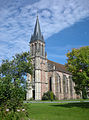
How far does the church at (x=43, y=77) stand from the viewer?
4373cm

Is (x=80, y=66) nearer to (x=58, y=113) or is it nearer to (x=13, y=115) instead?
(x=58, y=113)

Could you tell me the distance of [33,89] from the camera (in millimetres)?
43812

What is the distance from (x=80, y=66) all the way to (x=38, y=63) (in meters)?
25.8

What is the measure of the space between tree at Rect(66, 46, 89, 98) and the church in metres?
23.4

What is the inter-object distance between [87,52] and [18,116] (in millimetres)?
14655

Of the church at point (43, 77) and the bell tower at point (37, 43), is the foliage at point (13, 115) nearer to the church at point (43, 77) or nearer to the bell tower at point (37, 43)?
the church at point (43, 77)

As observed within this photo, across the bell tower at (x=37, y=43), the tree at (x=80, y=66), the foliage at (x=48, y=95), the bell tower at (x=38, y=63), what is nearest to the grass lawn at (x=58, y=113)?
the tree at (x=80, y=66)

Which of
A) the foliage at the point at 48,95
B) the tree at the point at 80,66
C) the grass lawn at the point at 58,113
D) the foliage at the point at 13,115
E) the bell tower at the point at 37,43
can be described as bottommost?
the foliage at the point at 48,95

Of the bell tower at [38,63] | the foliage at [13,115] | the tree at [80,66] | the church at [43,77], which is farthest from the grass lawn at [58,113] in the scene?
the church at [43,77]

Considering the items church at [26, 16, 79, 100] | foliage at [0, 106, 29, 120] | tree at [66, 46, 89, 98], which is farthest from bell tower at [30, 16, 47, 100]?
foliage at [0, 106, 29, 120]

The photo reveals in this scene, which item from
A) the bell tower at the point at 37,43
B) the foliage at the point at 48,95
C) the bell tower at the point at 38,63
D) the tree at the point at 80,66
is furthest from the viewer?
the bell tower at the point at 37,43

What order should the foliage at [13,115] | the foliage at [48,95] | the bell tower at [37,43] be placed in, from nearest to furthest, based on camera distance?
the foliage at [13,115]
the foliage at [48,95]
the bell tower at [37,43]

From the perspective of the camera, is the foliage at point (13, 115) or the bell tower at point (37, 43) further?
the bell tower at point (37, 43)

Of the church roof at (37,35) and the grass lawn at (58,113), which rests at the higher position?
the church roof at (37,35)
